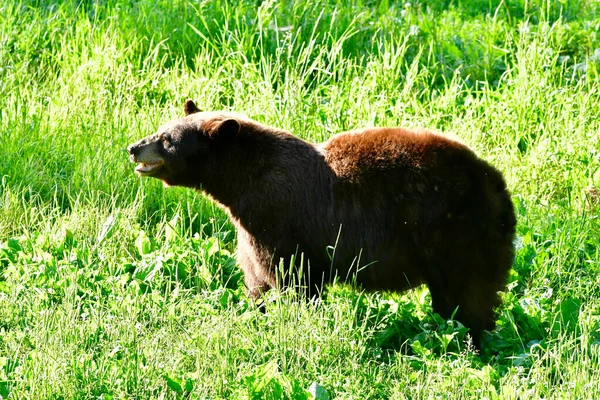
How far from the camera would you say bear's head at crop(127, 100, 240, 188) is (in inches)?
249

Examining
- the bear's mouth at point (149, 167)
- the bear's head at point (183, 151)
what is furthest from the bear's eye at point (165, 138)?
the bear's mouth at point (149, 167)

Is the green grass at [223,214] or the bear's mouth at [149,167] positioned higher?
the bear's mouth at [149,167]

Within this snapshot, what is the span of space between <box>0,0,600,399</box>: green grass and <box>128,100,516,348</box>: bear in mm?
220

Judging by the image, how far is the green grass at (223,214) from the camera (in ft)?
17.6

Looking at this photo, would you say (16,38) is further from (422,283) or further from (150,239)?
(422,283)

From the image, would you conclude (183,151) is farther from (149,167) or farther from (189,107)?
(189,107)

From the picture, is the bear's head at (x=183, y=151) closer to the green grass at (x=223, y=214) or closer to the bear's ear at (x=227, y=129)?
the bear's ear at (x=227, y=129)

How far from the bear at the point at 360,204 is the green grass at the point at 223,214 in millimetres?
220

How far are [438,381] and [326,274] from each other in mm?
1192

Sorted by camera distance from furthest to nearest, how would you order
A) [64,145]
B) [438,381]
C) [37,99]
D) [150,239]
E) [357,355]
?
[37,99], [64,145], [150,239], [357,355], [438,381]

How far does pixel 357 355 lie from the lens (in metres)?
5.64

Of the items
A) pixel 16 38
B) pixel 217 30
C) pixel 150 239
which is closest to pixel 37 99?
pixel 16 38

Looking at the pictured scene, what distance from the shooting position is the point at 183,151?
6324mm

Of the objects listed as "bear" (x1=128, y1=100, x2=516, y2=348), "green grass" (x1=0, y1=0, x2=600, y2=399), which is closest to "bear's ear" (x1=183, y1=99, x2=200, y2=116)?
"bear" (x1=128, y1=100, x2=516, y2=348)
